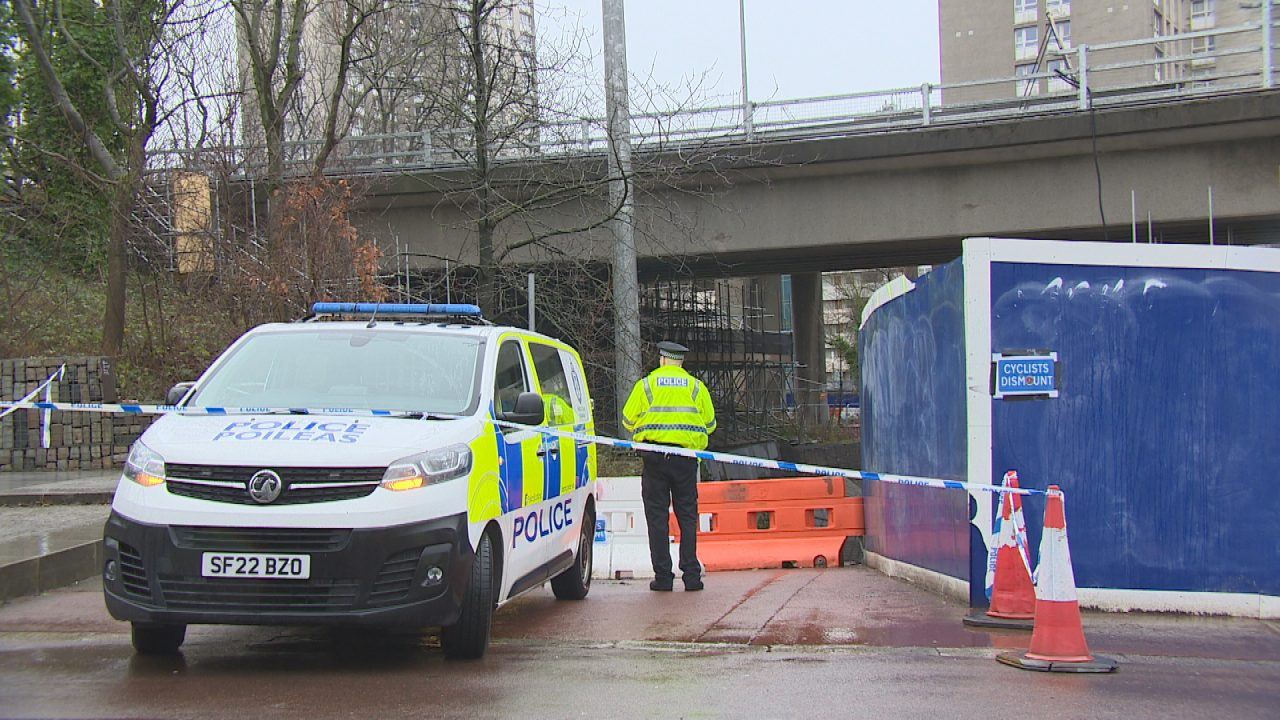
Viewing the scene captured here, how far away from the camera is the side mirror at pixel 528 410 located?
686 cm

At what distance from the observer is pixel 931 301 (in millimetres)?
8664

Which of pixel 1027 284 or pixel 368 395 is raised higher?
pixel 1027 284

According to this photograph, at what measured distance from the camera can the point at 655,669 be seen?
6223 mm

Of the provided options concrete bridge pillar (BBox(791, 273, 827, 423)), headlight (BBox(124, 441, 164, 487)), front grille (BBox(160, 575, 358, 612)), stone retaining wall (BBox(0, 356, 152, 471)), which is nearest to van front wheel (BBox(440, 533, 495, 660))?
front grille (BBox(160, 575, 358, 612))

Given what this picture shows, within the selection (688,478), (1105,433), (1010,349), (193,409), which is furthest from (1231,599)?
(193,409)

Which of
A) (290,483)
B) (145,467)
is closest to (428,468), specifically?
(290,483)

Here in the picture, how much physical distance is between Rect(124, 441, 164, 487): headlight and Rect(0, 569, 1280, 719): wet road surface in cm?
95

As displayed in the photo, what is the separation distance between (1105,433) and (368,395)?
4677 mm

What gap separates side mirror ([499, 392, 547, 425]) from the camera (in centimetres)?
686

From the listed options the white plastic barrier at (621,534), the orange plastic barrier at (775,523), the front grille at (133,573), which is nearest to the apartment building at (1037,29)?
the white plastic barrier at (621,534)

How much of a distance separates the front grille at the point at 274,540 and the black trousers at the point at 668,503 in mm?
4104

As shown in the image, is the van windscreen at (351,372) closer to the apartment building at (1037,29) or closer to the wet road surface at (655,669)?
the wet road surface at (655,669)

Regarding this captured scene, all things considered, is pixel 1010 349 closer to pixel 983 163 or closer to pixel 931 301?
pixel 931 301

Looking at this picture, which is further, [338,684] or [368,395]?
[368,395]
